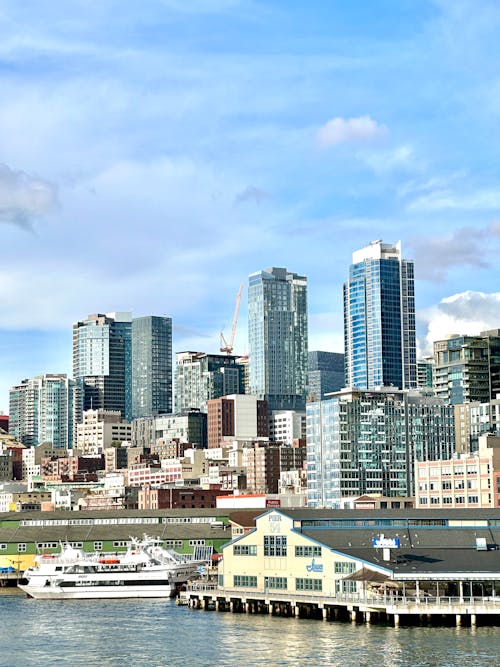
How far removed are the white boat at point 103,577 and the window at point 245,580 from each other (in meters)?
25.0

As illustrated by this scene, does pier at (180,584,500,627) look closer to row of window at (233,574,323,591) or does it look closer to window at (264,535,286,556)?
row of window at (233,574,323,591)

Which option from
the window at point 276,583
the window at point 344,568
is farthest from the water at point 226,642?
the window at point 344,568

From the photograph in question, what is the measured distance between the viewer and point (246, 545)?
463 ft

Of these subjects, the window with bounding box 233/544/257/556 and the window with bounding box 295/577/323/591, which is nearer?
the window with bounding box 295/577/323/591

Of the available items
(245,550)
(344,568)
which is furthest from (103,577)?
(344,568)

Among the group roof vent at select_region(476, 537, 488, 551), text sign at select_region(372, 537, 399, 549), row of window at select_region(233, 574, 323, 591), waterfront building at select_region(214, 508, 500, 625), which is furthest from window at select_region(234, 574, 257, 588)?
roof vent at select_region(476, 537, 488, 551)

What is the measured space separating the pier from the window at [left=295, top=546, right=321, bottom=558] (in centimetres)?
401

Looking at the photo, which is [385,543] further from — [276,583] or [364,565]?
[276,583]

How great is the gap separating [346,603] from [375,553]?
8539 mm

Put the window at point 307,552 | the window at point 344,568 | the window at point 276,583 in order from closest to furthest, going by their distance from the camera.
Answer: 1. the window at point 344,568
2. the window at point 307,552
3. the window at point 276,583

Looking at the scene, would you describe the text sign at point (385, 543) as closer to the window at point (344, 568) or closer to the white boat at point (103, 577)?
the window at point (344, 568)

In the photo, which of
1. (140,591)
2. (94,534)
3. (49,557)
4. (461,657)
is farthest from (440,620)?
(94,534)

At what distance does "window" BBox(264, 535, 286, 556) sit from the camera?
137m

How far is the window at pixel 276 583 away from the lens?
136125mm
